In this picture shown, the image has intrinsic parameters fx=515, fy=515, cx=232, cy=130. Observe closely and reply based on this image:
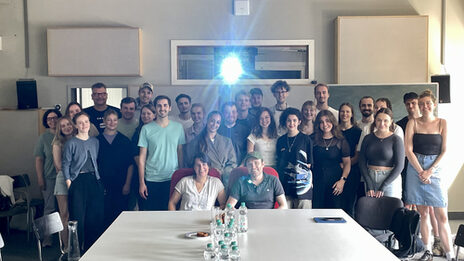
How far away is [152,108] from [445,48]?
421 centimetres

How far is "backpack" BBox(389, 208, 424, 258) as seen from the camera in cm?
378

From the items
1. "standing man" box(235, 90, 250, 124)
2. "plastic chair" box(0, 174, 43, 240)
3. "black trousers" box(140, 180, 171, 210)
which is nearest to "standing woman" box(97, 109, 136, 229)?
"black trousers" box(140, 180, 171, 210)

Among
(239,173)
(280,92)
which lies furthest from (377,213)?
(280,92)

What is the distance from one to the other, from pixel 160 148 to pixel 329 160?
5.63 feet

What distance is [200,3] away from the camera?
23.2 feet

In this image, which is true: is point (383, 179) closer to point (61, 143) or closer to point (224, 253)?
point (224, 253)

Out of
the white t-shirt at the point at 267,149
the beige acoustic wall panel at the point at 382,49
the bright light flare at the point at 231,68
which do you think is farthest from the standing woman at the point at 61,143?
the beige acoustic wall panel at the point at 382,49

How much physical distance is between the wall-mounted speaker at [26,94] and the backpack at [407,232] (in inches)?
195

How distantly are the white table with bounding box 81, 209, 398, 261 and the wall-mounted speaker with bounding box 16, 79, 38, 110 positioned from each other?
3.41m

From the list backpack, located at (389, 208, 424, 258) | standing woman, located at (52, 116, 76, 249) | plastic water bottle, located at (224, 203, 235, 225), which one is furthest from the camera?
standing woman, located at (52, 116, 76, 249)

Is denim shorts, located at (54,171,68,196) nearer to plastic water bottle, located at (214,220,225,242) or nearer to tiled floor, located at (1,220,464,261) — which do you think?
tiled floor, located at (1,220,464,261)

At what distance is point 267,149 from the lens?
5191 millimetres

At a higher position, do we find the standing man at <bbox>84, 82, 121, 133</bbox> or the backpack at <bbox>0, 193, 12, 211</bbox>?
the standing man at <bbox>84, 82, 121, 133</bbox>

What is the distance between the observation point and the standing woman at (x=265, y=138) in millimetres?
5184
